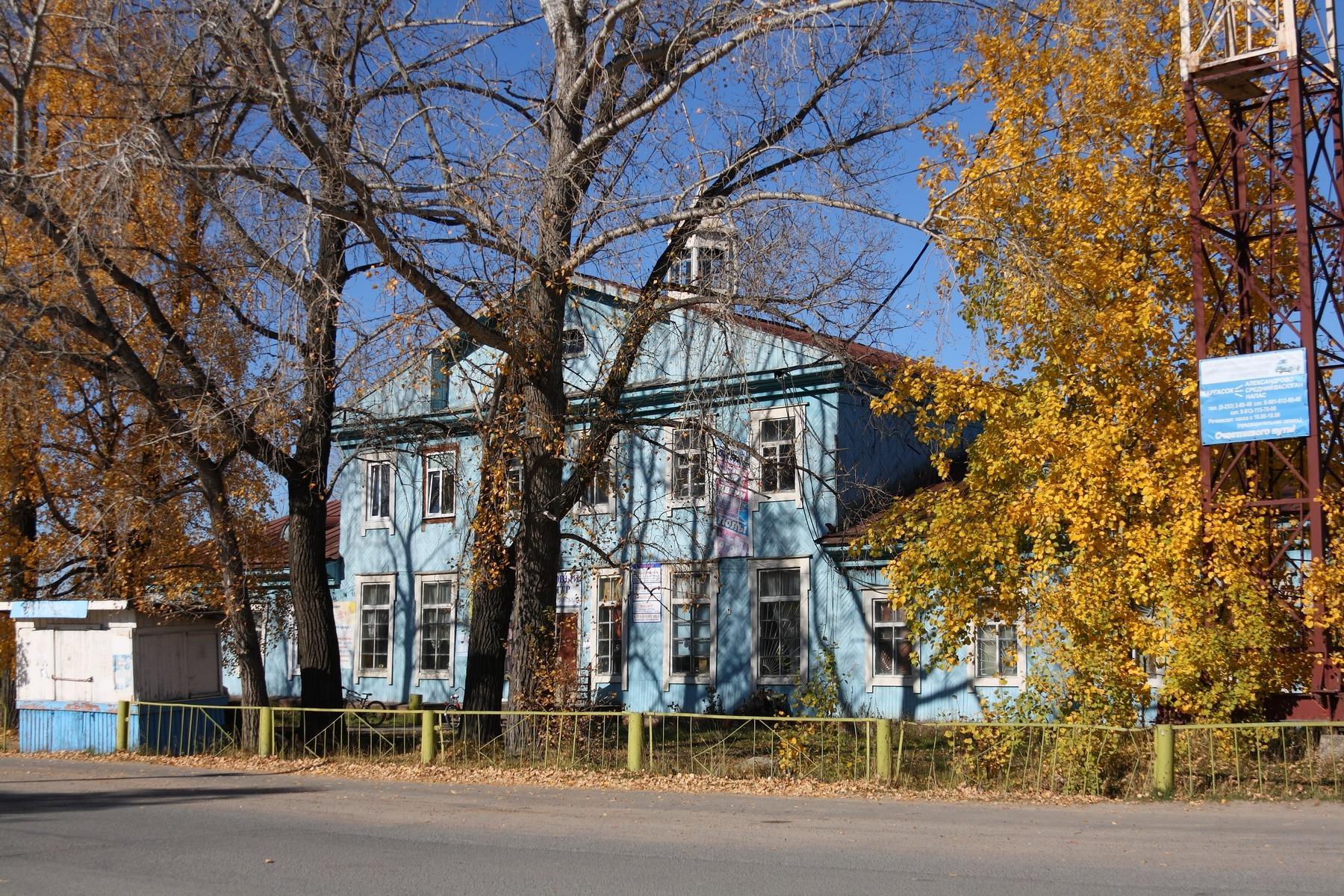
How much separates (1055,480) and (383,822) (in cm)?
834

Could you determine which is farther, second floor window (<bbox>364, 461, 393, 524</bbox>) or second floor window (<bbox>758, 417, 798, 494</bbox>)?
second floor window (<bbox>364, 461, 393, 524</bbox>)

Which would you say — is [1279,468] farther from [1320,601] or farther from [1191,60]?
[1191,60]

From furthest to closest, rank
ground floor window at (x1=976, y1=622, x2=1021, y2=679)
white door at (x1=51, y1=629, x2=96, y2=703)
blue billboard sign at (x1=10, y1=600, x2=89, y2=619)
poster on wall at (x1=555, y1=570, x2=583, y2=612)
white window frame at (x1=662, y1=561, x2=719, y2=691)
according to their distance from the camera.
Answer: poster on wall at (x1=555, y1=570, x2=583, y2=612) → white window frame at (x1=662, y1=561, x2=719, y2=691) → ground floor window at (x1=976, y1=622, x2=1021, y2=679) → white door at (x1=51, y1=629, x2=96, y2=703) → blue billboard sign at (x1=10, y1=600, x2=89, y2=619)

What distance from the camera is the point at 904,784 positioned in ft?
43.3

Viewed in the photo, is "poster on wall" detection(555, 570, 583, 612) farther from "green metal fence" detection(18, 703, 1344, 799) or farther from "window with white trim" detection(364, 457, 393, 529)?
"green metal fence" detection(18, 703, 1344, 799)

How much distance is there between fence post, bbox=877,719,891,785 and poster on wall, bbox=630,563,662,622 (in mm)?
11583

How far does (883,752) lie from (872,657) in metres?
9.07

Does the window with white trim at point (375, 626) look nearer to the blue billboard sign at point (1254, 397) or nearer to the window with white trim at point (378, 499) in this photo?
the window with white trim at point (378, 499)

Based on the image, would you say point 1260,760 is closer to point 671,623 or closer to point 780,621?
point 780,621

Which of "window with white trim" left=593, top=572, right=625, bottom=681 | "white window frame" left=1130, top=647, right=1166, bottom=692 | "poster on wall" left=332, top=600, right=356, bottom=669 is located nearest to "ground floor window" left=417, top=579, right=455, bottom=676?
"poster on wall" left=332, top=600, right=356, bottom=669

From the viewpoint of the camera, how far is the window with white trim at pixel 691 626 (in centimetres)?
2408

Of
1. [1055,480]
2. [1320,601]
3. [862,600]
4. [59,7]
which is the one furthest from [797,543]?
[59,7]

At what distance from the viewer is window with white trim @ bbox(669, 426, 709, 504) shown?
16.1m

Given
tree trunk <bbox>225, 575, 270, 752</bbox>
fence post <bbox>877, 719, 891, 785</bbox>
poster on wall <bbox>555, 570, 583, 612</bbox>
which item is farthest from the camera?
poster on wall <bbox>555, 570, 583, 612</bbox>
